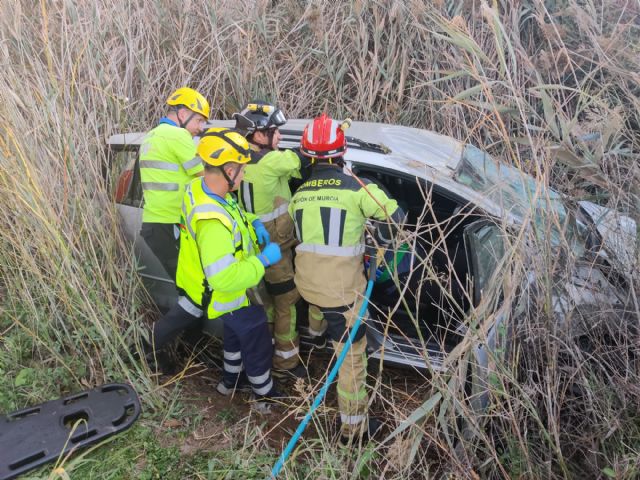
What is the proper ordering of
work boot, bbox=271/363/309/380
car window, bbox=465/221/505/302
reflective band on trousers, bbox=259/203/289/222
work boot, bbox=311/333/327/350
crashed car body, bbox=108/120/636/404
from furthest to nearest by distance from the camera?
work boot, bbox=311/333/327/350
work boot, bbox=271/363/309/380
reflective band on trousers, bbox=259/203/289/222
car window, bbox=465/221/505/302
crashed car body, bbox=108/120/636/404

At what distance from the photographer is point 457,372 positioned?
2.02 metres

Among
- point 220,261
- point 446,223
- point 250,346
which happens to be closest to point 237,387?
point 250,346

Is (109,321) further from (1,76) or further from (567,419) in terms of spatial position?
(567,419)

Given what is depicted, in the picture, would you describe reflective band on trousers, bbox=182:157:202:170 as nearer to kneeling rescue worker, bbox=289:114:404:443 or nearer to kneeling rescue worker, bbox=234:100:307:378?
kneeling rescue worker, bbox=234:100:307:378

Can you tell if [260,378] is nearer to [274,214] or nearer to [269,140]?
[274,214]

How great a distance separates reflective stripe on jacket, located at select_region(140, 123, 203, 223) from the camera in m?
3.26

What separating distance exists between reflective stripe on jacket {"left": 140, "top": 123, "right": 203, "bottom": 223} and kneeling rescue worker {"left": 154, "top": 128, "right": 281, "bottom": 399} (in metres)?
0.40

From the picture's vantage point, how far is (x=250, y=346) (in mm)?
3002

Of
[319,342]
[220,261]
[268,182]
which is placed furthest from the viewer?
[319,342]

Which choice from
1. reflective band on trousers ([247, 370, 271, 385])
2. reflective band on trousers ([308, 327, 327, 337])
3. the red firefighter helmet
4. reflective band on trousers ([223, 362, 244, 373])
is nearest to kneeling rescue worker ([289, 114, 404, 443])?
the red firefighter helmet

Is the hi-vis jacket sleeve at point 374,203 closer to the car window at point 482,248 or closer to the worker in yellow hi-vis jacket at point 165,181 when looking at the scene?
the car window at point 482,248

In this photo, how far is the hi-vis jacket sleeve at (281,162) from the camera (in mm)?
3068

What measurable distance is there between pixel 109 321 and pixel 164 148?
112cm

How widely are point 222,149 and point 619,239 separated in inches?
74.9
